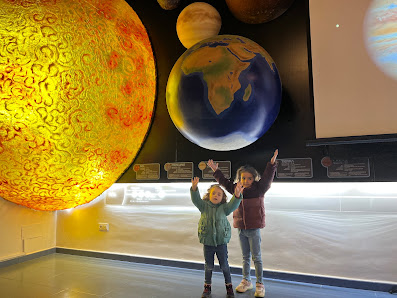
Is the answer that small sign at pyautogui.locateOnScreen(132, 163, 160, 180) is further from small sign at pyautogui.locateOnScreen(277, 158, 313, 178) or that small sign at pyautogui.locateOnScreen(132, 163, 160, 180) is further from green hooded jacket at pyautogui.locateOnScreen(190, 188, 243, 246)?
small sign at pyautogui.locateOnScreen(277, 158, 313, 178)

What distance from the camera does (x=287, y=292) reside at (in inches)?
103

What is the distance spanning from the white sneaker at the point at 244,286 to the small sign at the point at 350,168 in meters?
1.18

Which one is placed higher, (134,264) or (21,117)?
(21,117)

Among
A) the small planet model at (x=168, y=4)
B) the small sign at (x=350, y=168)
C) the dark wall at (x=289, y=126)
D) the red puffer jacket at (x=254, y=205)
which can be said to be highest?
the small planet model at (x=168, y=4)

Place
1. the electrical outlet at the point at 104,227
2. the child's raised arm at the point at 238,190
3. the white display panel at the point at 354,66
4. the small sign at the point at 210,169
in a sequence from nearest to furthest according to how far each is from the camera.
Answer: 1. the white display panel at the point at 354,66
2. the child's raised arm at the point at 238,190
3. the small sign at the point at 210,169
4. the electrical outlet at the point at 104,227

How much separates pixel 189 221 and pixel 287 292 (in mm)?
1247

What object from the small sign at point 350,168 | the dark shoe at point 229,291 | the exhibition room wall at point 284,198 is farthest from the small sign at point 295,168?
the dark shoe at point 229,291

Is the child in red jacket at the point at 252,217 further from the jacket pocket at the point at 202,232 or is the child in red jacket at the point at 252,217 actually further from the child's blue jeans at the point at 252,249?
the jacket pocket at the point at 202,232

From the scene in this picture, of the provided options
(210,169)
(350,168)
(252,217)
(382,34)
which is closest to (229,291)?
(252,217)

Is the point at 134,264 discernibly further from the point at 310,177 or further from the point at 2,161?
the point at 310,177

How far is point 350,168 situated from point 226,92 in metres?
1.37

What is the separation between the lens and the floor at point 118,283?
102 inches

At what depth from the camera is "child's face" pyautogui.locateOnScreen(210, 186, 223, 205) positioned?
2.57m

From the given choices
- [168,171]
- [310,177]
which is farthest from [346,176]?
[168,171]
